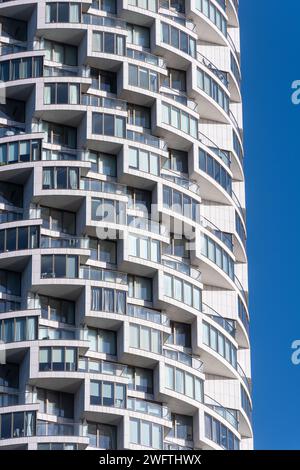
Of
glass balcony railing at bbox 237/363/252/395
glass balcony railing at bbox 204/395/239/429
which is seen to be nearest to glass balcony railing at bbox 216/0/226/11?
glass balcony railing at bbox 237/363/252/395

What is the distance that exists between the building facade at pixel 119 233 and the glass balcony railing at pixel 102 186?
0.15 metres

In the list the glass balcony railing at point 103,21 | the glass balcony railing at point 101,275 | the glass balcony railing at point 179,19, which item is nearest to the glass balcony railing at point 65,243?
the glass balcony railing at point 101,275

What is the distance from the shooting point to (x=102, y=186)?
491 feet

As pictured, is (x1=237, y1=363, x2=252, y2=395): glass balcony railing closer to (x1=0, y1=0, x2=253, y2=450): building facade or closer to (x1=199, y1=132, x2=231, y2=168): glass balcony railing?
(x1=0, y1=0, x2=253, y2=450): building facade

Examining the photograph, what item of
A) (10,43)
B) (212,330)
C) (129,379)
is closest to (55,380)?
(129,379)

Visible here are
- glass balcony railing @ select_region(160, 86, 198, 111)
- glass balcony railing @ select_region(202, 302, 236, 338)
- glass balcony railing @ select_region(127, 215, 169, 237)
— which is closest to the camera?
glass balcony railing @ select_region(127, 215, 169, 237)

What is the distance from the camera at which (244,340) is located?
16050 cm

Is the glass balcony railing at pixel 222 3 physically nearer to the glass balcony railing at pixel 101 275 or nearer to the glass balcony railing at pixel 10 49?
the glass balcony railing at pixel 10 49

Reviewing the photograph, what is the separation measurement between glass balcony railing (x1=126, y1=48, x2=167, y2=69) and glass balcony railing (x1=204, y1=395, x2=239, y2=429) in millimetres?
27234

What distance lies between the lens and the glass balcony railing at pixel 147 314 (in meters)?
146

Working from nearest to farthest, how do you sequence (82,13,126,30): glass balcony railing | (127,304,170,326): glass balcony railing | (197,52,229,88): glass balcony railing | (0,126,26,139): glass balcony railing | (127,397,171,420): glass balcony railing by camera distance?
(127,397,171,420): glass balcony railing < (127,304,170,326): glass balcony railing < (0,126,26,139): glass balcony railing < (82,13,126,30): glass balcony railing < (197,52,229,88): glass balcony railing

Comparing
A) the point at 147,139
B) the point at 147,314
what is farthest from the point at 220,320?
the point at 147,139

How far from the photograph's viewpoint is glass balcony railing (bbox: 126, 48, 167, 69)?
6142 inches

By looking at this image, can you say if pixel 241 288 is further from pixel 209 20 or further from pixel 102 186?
pixel 209 20
